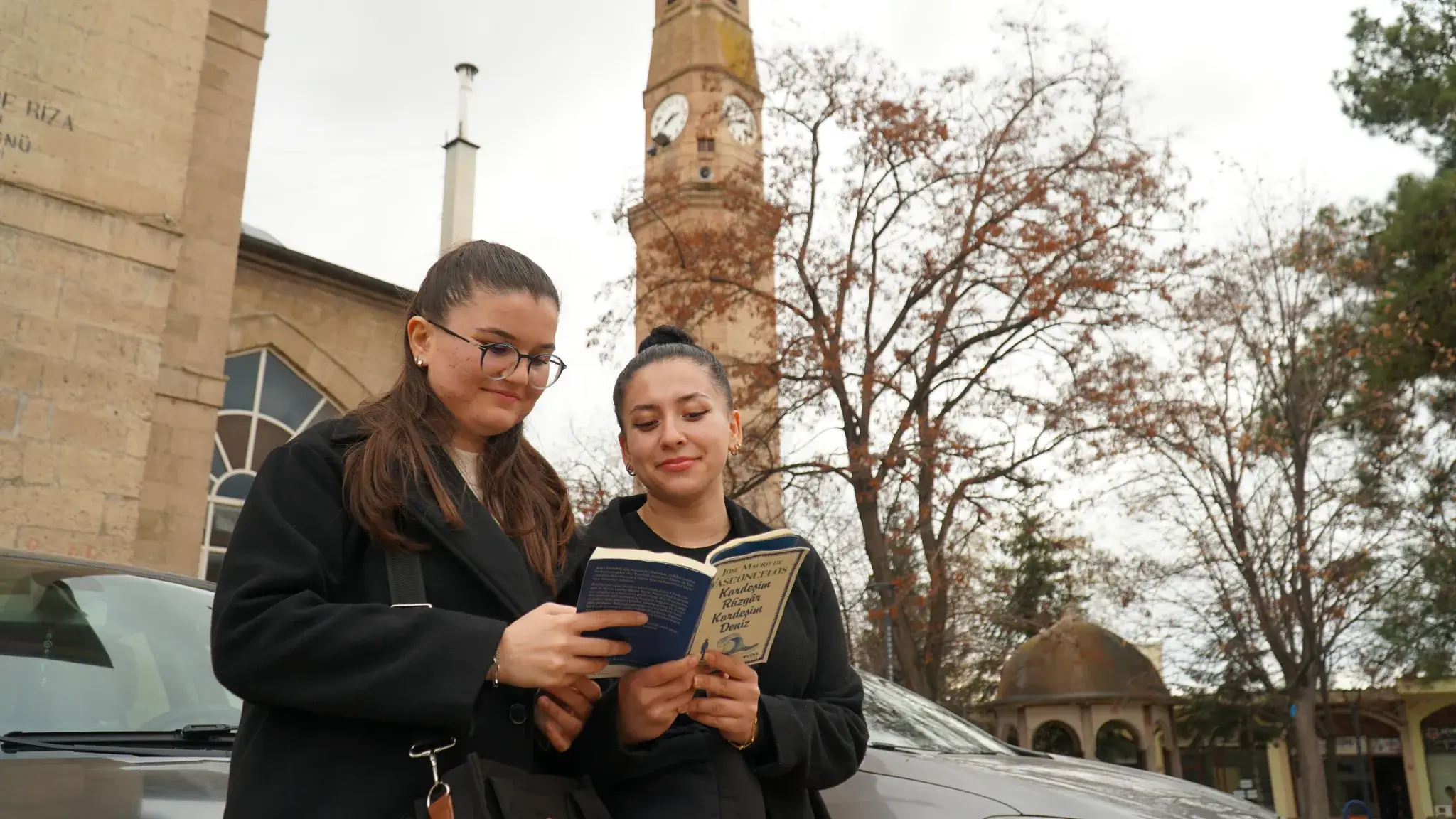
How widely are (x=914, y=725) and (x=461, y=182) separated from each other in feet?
87.8

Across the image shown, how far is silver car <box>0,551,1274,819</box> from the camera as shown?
2605mm

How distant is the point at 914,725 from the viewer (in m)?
4.72

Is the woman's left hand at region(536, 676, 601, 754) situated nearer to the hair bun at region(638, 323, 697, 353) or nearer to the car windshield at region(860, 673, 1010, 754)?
the hair bun at region(638, 323, 697, 353)

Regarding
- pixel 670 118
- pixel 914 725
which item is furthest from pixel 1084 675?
pixel 914 725

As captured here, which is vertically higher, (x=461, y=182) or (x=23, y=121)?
(x=461, y=182)

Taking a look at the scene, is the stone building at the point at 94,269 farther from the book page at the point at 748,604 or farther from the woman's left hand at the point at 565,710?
the book page at the point at 748,604

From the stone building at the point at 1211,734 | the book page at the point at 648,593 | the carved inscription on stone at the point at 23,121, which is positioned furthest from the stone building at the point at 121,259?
the stone building at the point at 1211,734

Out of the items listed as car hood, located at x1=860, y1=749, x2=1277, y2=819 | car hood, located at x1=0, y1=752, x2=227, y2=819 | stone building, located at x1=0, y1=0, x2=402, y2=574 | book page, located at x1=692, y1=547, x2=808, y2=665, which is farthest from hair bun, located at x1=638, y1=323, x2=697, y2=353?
stone building, located at x1=0, y1=0, x2=402, y2=574

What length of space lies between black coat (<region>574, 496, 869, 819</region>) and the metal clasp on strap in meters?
0.44

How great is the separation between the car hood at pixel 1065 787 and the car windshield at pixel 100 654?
210 centimetres

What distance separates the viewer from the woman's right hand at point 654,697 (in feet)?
6.50

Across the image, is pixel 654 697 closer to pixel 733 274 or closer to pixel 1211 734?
pixel 733 274

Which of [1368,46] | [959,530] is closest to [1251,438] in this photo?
[959,530]

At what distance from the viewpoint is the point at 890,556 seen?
14.8 metres
